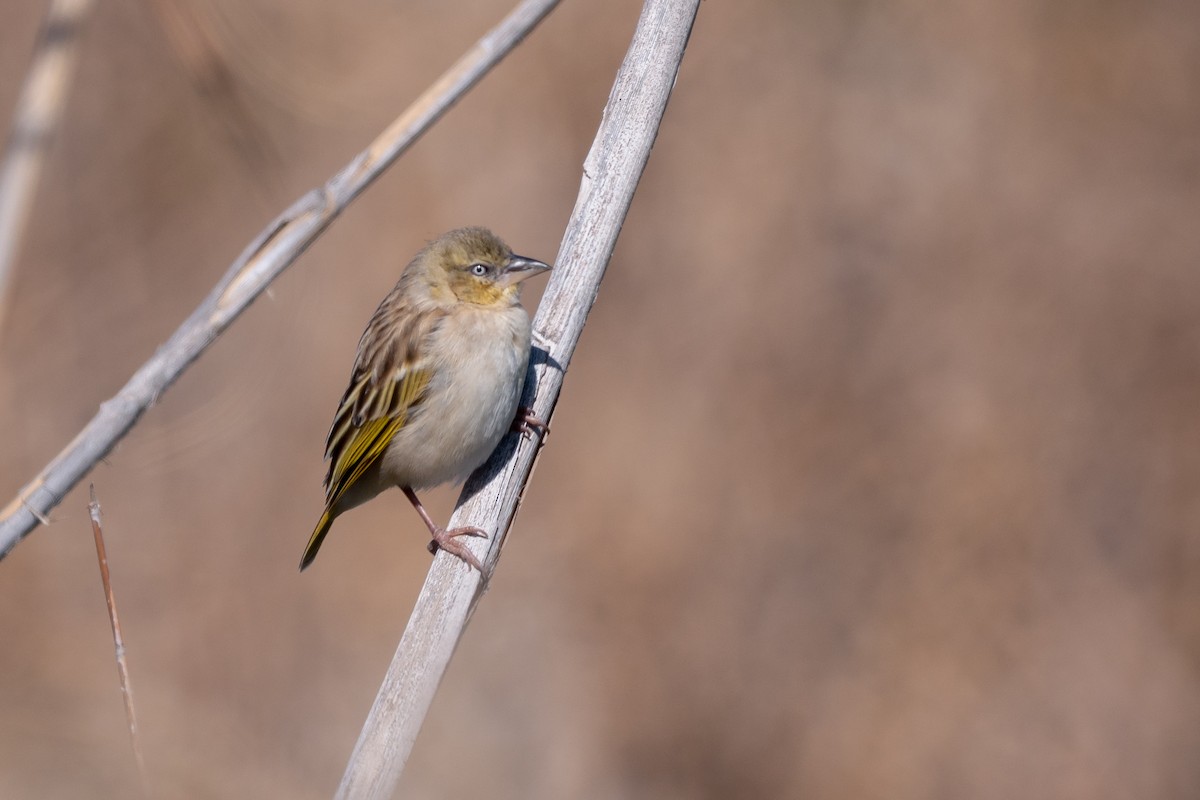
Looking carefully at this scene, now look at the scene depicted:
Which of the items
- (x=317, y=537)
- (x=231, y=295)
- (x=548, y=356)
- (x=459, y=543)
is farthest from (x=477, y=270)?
(x=231, y=295)

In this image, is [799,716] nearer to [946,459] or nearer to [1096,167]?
[946,459]

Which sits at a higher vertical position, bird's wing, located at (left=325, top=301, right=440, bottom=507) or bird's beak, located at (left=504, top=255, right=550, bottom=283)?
bird's beak, located at (left=504, top=255, right=550, bottom=283)

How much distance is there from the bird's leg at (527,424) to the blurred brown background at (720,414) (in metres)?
5.14

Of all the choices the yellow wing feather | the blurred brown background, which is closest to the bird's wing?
the yellow wing feather

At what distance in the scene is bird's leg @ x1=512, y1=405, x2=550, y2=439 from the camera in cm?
428

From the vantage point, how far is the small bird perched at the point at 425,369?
15.4 ft

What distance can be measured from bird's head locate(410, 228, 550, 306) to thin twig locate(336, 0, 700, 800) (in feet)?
2.55

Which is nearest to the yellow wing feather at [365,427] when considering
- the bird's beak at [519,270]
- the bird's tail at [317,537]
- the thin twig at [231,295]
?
the bird's tail at [317,537]

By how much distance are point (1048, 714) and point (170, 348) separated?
936 cm

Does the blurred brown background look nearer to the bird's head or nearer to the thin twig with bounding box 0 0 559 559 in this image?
the bird's head

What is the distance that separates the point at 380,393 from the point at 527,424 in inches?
40.1

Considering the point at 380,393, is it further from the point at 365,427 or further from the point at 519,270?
the point at 519,270

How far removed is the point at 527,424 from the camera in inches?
172

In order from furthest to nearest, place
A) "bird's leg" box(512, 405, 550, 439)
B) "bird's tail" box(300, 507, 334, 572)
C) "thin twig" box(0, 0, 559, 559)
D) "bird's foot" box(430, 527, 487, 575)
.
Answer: "bird's tail" box(300, 507, 334, 572) → "bird's leg" box(512, 405, 550, 439) → "bird's foot" box(430, 527, 487, 575) → "thin twig" box(0, 0, 559, 559)
